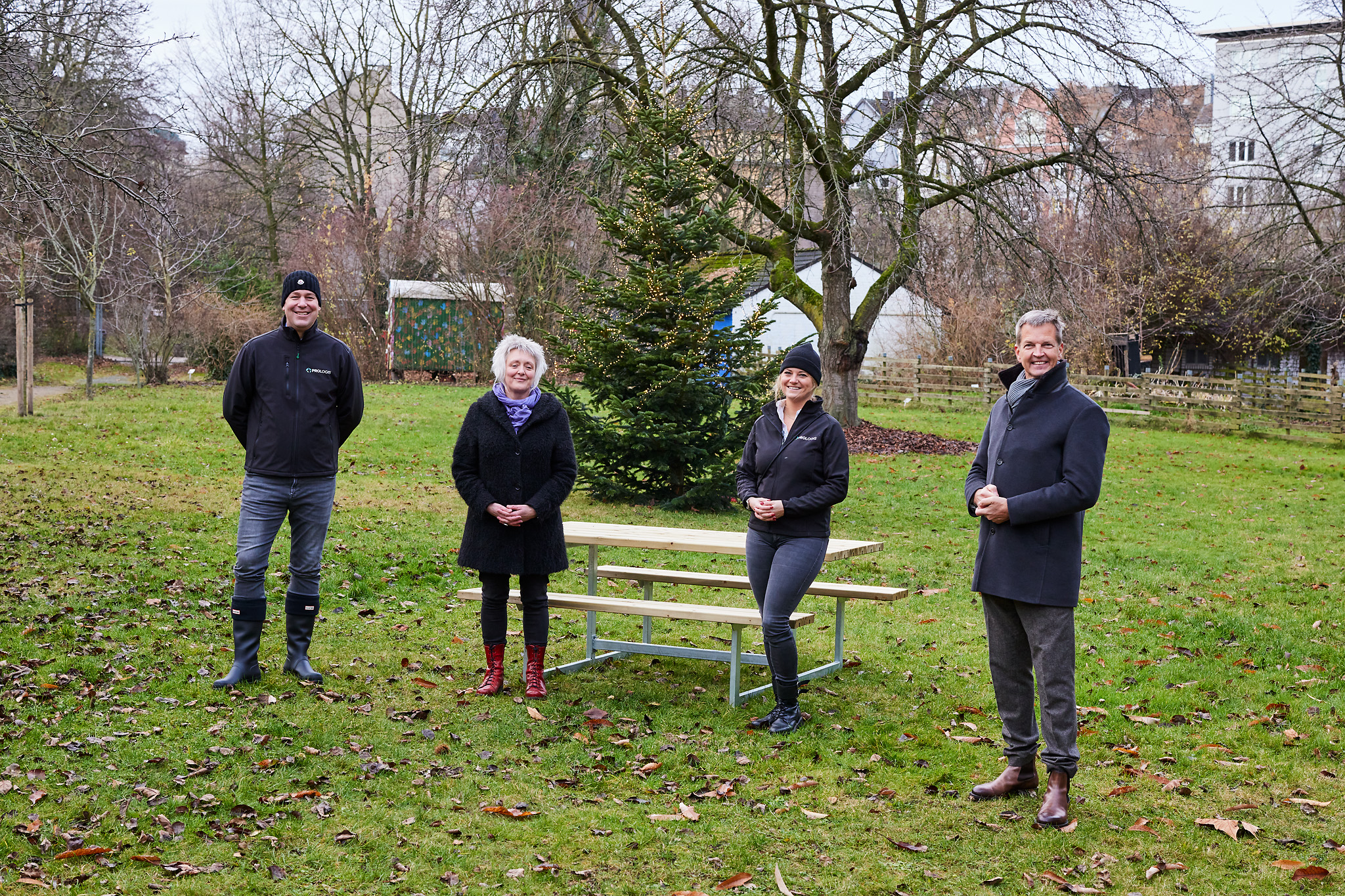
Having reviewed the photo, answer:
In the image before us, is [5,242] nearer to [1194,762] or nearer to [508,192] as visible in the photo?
[508,192]

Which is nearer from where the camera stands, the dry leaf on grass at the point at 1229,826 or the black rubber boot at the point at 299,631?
the dry leaf on grass at the point at 1229,826

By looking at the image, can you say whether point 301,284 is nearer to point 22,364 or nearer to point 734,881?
point 734,881

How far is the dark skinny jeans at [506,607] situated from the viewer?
6273 mm

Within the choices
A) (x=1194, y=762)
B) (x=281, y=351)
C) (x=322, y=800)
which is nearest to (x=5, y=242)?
(x=281, y=351)

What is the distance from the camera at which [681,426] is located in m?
13.0

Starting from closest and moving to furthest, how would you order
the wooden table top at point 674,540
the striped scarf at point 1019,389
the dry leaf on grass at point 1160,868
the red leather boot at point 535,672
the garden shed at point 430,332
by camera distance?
the dry leaf on grass at point 1160,868 → the striped scarf at point 1019,389 → the red leather boot at point 535,672 → the wooden table top at point 674,540 → the garden shed at point 430,332

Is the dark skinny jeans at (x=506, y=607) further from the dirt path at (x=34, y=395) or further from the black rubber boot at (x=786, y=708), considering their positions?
the dirt path at (x=34, y=395)

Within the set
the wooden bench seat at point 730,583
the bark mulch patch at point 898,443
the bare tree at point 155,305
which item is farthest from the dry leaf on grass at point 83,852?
the bare tree at point 155,305

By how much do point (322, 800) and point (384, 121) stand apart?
162 feet

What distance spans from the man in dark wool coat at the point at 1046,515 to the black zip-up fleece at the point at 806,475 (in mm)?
1006

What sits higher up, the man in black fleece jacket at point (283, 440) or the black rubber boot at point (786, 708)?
the man in black fleece jacket at point (283, 440)

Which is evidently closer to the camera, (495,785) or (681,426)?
(495,785)

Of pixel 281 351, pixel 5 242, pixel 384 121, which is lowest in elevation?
pixel 281 351

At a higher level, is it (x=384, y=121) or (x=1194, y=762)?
(x=384, y=121)
